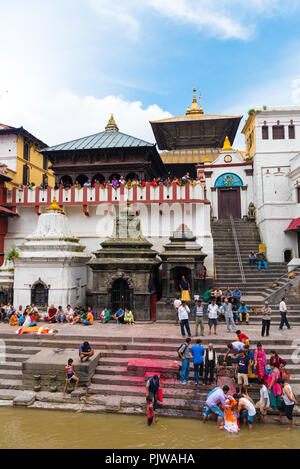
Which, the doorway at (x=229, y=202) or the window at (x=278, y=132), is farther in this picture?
the doorway at (x=229, y=202)

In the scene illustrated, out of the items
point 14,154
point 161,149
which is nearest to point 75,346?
point 14,154

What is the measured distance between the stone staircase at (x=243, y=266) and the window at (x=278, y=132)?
655 cm

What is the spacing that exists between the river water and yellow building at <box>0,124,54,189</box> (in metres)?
21.5

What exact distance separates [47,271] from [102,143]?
9699mm

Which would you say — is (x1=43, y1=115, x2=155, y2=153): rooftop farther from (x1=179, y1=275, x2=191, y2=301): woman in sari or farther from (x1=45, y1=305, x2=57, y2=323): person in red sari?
(x1=45, y1=305, x2=57, y2=323): person in red sari

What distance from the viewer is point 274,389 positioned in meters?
7.49

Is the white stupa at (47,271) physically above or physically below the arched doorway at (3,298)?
above

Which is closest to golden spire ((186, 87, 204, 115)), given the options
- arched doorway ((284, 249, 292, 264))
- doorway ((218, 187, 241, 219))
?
doorway ((218, 187, 241, 219))

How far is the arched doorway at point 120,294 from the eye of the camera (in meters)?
14.7

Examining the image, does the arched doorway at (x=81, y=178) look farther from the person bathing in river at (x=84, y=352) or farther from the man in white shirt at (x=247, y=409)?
the man in white shirt at (x=247, y=409)

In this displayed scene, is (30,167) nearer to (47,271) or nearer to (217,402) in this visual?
(47,271)

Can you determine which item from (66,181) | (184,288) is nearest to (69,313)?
(184,288)

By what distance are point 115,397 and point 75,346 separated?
2957 mm

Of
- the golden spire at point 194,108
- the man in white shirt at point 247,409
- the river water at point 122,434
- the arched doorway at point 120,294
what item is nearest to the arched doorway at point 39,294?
the arched doorway at point 120,294
